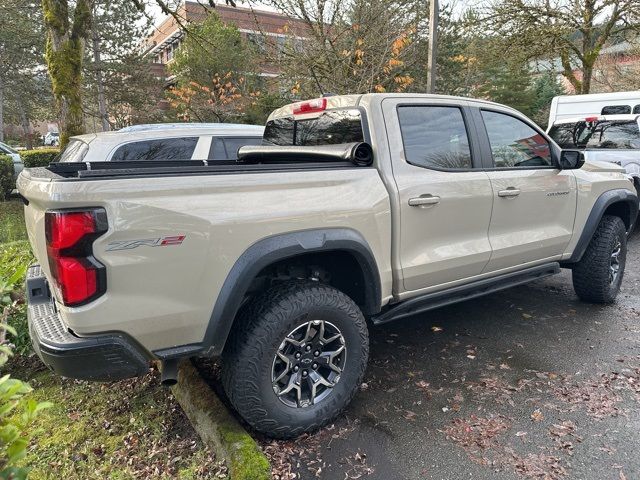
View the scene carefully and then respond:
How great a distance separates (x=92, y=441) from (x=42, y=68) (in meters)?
25.5

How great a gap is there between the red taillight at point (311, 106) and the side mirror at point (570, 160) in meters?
2.18

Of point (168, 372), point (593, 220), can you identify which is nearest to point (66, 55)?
point (168, 372)

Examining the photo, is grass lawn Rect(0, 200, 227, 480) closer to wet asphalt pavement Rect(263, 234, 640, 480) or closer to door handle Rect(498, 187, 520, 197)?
wet asphalt pavement Rect(263, 234, 640, 480)

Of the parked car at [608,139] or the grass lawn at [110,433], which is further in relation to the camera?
the parked car at [608,139]

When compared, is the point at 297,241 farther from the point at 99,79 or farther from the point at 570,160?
the point at 99,79

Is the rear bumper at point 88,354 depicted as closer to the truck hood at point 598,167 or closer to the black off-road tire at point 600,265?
the black off-road tire at point 600,265

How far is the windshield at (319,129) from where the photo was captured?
3225 millimetres

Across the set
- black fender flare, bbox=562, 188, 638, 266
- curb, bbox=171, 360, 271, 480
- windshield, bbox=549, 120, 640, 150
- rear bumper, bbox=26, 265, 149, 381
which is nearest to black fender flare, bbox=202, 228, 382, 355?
rear bumper, bbox=26, 265, 149, 381

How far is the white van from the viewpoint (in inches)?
398

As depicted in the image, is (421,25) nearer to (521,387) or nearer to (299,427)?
(521,387)

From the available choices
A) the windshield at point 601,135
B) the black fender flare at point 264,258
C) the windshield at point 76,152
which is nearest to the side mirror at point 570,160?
the black fender flare at point 264,258

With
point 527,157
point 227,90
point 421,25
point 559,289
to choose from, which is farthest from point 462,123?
point 227,90

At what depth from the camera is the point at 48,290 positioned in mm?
2721

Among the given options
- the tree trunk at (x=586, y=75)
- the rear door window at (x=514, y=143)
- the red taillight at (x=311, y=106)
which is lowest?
the rear door window at (x=514, y=143)
